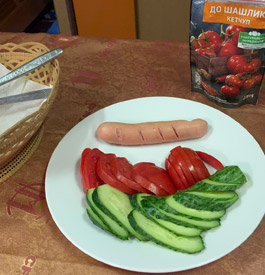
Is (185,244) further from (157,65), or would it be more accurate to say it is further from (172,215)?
(157,65)

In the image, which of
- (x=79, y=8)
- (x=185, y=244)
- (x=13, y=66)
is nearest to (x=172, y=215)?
(x=185, y=244)

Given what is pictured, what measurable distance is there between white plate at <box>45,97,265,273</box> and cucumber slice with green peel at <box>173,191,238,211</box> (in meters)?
0.04

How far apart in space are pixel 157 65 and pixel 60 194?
2.19 ft

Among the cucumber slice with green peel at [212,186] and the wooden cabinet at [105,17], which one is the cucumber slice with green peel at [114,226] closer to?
the cucumber slice with green peel at [212,186]

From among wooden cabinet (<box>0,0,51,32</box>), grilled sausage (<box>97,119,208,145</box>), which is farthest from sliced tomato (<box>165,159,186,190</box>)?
wooden cabinet (<box>0,0,51,32</box>)

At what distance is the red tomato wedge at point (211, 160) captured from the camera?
0.87 metres

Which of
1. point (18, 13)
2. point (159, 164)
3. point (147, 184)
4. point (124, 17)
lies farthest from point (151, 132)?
point (18, 13)

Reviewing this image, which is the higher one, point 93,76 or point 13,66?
point 13,66

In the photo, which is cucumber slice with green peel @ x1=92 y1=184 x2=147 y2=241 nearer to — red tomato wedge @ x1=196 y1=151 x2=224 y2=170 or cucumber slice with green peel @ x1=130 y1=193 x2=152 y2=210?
cucumber slice with green peel @ x1=130 y1=193 x2=152 y2=210

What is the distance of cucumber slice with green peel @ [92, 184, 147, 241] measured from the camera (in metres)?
0.71

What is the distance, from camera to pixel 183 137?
3.11 feet

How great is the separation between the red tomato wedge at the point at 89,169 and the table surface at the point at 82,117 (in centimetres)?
13

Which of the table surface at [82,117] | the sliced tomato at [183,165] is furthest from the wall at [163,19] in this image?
the sliced tomato at [183,165]

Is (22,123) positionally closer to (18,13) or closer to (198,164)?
(198,164)
